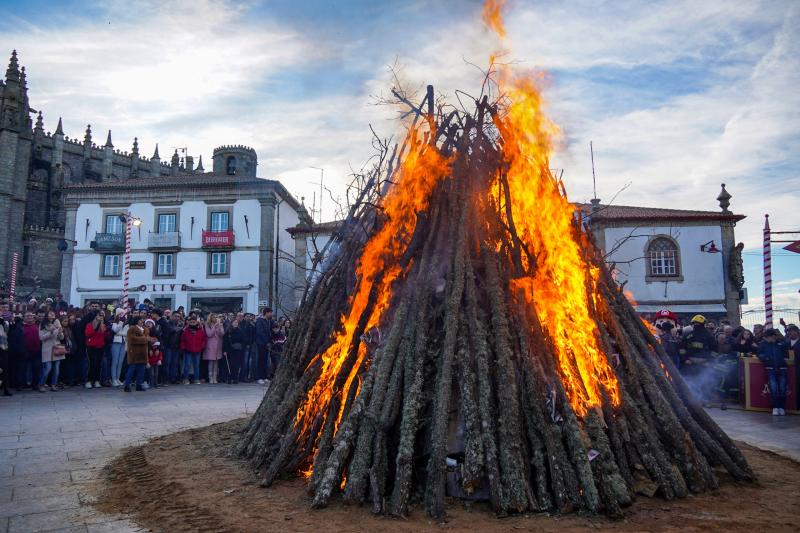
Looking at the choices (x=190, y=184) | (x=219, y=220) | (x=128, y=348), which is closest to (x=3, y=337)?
(x=128, y=348)

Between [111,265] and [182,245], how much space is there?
5.19 metres

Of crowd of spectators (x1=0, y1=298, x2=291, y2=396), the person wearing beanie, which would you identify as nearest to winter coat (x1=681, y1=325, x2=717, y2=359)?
crowd of spectators (x1=0, y1=298, x2=291, y2=396)

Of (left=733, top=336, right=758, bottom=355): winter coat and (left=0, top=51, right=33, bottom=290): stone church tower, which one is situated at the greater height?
(left=0, top=51, right=33, bottom=290): stone church tower

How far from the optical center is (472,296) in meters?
5.57

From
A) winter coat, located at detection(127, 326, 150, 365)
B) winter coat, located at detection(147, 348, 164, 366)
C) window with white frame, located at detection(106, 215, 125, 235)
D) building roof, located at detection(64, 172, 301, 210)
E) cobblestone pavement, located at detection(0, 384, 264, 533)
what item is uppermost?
building roof, located at detection(64, 172, 301, 210)

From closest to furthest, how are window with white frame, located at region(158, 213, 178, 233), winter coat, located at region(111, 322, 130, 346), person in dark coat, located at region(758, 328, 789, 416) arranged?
person in dark coat, located at region(758, 328, 789, 416), winter coat, located at region(111, 322, 130, 346), window with white frame, located at region(158, 213, 178, 233)

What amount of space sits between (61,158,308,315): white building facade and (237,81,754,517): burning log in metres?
29.8

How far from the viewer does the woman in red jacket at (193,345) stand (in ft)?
50.0

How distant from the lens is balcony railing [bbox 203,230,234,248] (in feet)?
117

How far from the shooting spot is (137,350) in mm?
13203

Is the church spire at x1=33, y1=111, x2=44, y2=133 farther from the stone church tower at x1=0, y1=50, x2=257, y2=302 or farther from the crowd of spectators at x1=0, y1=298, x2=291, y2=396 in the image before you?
the crowd of spectators at x1=0, y1=298, x2=291, y2=396

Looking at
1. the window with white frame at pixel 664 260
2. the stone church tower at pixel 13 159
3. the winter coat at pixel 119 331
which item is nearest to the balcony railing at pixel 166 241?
the stone church tower at pixel 13 159

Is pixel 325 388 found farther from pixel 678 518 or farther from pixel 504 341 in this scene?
pixel 678 518

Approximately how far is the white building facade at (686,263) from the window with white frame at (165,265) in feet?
89.6
